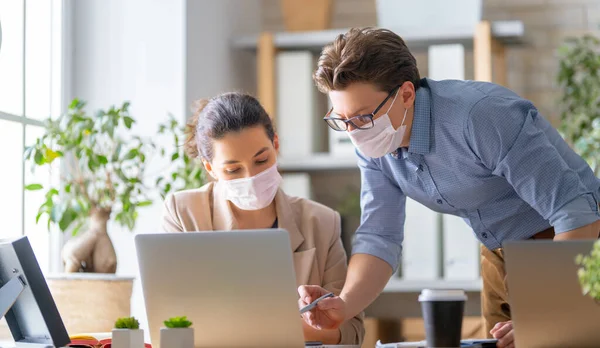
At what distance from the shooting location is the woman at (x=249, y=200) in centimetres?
225

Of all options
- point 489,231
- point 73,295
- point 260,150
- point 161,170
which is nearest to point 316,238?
point 260,150

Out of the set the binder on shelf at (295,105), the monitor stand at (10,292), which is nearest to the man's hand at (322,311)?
the monitor stand at (10,292)

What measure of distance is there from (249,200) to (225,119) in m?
0.22

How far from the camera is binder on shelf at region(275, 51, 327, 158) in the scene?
350cm

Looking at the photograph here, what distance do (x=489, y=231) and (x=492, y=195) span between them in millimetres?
128

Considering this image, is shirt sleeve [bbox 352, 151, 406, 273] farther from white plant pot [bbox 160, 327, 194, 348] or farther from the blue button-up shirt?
white plant pot [bbox 160, 327, 194, 348]

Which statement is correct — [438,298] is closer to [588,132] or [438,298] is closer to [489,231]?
[489,231]

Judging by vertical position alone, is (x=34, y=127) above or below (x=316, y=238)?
above

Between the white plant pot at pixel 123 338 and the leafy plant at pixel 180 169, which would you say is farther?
the leafy plant at pixel 180 169

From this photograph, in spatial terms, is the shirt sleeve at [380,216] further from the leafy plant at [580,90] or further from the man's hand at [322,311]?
the leafy plant at [580,90]

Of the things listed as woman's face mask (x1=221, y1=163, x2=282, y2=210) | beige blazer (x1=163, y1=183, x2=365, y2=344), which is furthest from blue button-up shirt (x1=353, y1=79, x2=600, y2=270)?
woman's face mask (x1=221, y1=163, x2=282, y2=210)

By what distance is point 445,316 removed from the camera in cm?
155

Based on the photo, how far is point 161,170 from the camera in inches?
122

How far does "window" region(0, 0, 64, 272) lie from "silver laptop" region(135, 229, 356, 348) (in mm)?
1327
